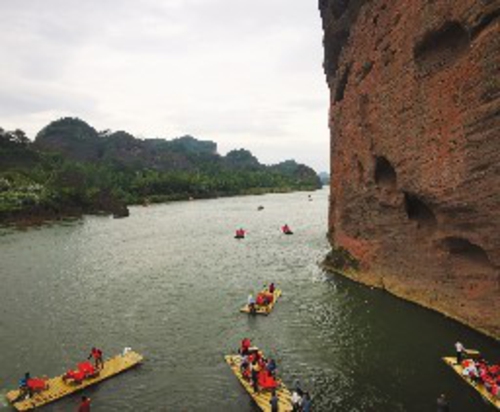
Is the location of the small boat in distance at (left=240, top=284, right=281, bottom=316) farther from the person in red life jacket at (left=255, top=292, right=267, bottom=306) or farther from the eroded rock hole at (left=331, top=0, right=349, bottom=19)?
the eroded rock hole at (left=331, top=0, right=349, bottom=19)

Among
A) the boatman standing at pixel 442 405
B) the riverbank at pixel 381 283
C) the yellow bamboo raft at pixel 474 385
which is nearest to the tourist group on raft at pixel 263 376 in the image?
the boatman standing at pixel 442 405

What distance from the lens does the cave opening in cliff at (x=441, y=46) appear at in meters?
30.5

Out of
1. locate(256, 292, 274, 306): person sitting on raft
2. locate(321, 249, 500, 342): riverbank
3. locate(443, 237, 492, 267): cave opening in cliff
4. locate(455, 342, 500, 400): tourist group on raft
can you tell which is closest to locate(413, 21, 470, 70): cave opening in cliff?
locate(443, 237, 492, 267): cave opening in cliff

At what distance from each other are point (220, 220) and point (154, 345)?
78740 millimetres

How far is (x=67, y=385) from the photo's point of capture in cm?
2784

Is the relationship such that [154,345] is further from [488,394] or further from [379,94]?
[379,94]

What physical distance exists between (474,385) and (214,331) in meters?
17.5

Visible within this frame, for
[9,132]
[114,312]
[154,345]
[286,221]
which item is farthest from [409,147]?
[9,132]

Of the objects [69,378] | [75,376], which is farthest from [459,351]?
[69,378]

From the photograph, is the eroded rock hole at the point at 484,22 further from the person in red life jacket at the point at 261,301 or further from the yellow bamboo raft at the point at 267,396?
the person in red life jacket at the point at 261,301

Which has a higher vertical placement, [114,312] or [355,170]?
[355,170]

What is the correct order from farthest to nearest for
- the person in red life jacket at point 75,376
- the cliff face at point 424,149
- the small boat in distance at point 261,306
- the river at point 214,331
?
the small boat in distance at point 261,306 → the cliff face at point 424,149 → the person in red life jacket at point 75,376 → the river at point 214,331

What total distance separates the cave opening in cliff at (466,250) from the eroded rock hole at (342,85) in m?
21.5

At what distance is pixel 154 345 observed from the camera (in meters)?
34.1
